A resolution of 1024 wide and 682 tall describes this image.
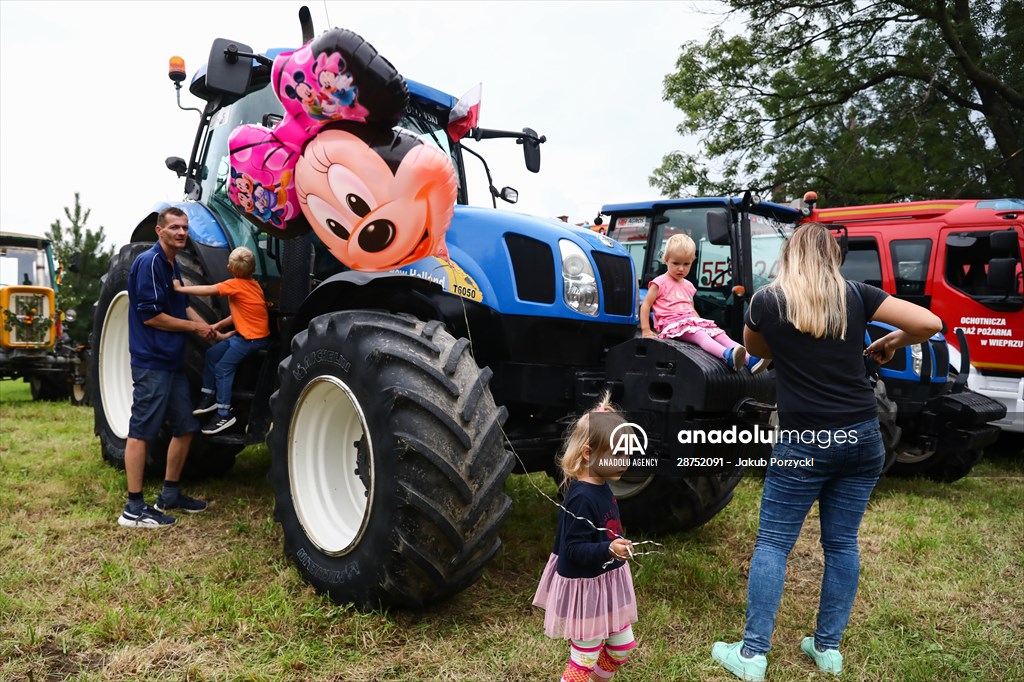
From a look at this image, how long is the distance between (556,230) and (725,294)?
3857 mm

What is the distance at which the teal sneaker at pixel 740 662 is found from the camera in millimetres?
2930

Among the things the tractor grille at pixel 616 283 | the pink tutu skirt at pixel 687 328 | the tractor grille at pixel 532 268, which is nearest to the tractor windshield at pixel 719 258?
the tractor grille at pixel 616 283

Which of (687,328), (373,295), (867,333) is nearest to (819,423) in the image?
(687,328)

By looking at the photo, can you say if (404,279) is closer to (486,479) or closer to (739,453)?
(486,479)

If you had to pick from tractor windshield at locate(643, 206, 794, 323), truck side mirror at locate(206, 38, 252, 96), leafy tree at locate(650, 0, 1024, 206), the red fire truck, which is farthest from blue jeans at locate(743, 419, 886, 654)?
leafy tree at locate(650, 0, 1024, 206)

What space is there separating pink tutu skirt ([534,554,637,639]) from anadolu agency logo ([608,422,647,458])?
40cm

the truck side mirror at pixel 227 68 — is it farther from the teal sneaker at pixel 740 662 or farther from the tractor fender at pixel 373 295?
the teal sneaker at pixel 740 662

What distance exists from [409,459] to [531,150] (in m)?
2.71

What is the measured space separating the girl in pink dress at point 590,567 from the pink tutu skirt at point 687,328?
121 cm

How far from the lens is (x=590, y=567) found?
8.34ft

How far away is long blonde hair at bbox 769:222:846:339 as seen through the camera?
290cm

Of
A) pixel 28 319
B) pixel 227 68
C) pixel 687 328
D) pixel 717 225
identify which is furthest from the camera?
pixel 28 319

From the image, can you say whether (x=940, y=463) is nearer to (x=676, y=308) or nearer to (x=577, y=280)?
(x=676, y=308)

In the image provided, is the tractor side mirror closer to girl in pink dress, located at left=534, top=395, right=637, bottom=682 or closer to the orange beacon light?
the orange beacon light
